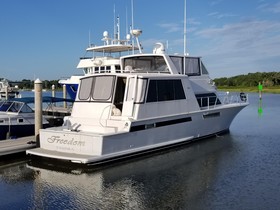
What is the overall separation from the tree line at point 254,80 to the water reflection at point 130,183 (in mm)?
101686

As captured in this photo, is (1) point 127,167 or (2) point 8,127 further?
(2) point 8,127

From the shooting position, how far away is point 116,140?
12.4m

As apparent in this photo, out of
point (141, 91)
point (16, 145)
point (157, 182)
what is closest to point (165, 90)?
point (141, 91)

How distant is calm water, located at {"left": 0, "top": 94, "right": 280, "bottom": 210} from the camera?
9.02 meters

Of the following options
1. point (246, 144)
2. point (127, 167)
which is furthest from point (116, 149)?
point (246, 144)

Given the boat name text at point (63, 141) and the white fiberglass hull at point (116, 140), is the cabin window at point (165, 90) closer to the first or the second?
the white fiberglass hull at point (116, 140)

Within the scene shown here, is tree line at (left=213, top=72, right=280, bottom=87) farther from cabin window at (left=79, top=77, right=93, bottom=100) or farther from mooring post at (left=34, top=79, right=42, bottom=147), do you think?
mooring post at (left=34, top=79, right=42, bottom=147)

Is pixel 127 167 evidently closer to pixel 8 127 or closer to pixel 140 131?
pixel 140 131

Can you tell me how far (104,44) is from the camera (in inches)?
1017

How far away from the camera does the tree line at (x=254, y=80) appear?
108 metres

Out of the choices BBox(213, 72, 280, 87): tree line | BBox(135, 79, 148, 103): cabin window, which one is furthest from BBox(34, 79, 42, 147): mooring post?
BBox(213, 72, 280, 87): tree line

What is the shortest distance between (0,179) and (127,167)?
4298 mm

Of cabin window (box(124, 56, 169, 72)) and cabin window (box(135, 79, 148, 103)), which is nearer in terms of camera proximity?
cabin window (box(135, 79, 148, 103))

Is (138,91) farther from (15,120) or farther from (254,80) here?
(254,80)
